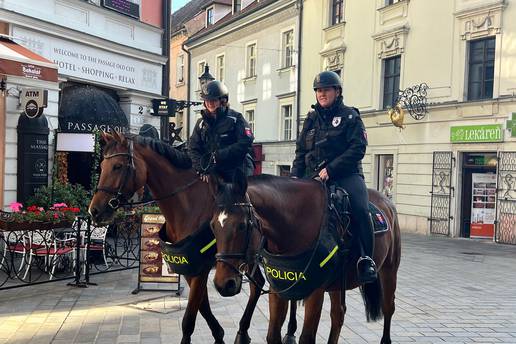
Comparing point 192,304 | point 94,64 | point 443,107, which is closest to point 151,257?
point 192,304

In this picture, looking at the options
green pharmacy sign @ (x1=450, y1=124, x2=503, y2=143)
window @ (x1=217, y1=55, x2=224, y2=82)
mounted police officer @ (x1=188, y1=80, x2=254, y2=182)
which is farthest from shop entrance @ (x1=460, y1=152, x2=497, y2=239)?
window @ (x1=217, y1=55, x2=224, y2=82)

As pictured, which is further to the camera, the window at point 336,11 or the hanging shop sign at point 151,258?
the window at point 336,11

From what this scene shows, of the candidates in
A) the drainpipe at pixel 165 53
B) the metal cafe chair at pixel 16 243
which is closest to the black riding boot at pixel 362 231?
the metal cafe chair at pixel 16 243

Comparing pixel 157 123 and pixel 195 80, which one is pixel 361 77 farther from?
pixel 195 80

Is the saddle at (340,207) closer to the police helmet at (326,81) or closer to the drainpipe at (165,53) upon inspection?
the police helmet at (326,81)

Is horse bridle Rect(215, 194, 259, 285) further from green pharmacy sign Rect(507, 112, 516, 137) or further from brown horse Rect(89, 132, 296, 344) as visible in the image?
green pharmacy sign Rect(507, 112, 516, 137)

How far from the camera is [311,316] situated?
12.8 ft

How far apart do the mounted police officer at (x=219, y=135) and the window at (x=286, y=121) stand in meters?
21.6

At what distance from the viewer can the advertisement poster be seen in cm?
1683

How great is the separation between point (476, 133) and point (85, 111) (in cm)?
1209

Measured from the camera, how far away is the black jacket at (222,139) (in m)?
5.22

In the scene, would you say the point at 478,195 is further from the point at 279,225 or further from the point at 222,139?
the point at 279,225

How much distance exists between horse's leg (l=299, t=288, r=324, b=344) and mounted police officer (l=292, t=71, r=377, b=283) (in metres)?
0.58

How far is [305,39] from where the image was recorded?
2531cm
